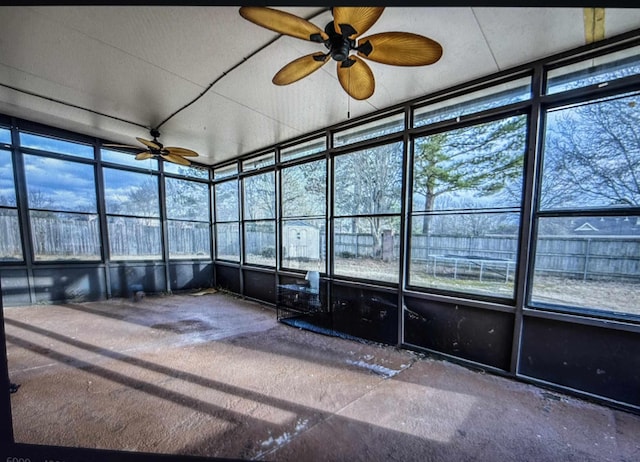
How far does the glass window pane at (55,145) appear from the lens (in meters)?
4.20

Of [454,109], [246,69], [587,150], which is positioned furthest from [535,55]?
[246,69]

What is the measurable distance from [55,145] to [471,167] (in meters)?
6.83

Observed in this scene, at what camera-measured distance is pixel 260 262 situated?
515 centimetres

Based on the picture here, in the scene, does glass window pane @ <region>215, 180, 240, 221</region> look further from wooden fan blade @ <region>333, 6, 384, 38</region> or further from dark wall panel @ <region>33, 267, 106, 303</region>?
wooden fan blade @ <region>333, 6, 384, 38</region>

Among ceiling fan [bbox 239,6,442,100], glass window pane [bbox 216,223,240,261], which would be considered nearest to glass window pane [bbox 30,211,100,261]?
glass window pane [bbox 216,223,240,261]

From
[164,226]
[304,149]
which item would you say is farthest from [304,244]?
[164,226]

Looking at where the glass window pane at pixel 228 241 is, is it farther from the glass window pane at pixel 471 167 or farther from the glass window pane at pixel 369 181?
the glass window pane at pixel 471 167

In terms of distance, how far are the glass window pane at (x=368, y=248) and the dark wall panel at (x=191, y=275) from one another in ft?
13.1

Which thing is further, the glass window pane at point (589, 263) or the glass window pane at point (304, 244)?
the glass window pane at point (304, 244)

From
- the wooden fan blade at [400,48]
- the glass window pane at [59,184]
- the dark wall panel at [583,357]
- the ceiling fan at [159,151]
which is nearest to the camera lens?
the wooden fan blade at [400,48]

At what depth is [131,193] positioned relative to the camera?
5.21m

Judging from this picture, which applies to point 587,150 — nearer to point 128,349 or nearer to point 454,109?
point 454,109

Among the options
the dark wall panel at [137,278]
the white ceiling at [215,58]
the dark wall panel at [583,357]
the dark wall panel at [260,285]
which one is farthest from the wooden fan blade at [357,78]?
the dark wall panel at [137,278]

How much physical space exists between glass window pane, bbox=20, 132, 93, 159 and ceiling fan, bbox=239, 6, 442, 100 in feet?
16.5
